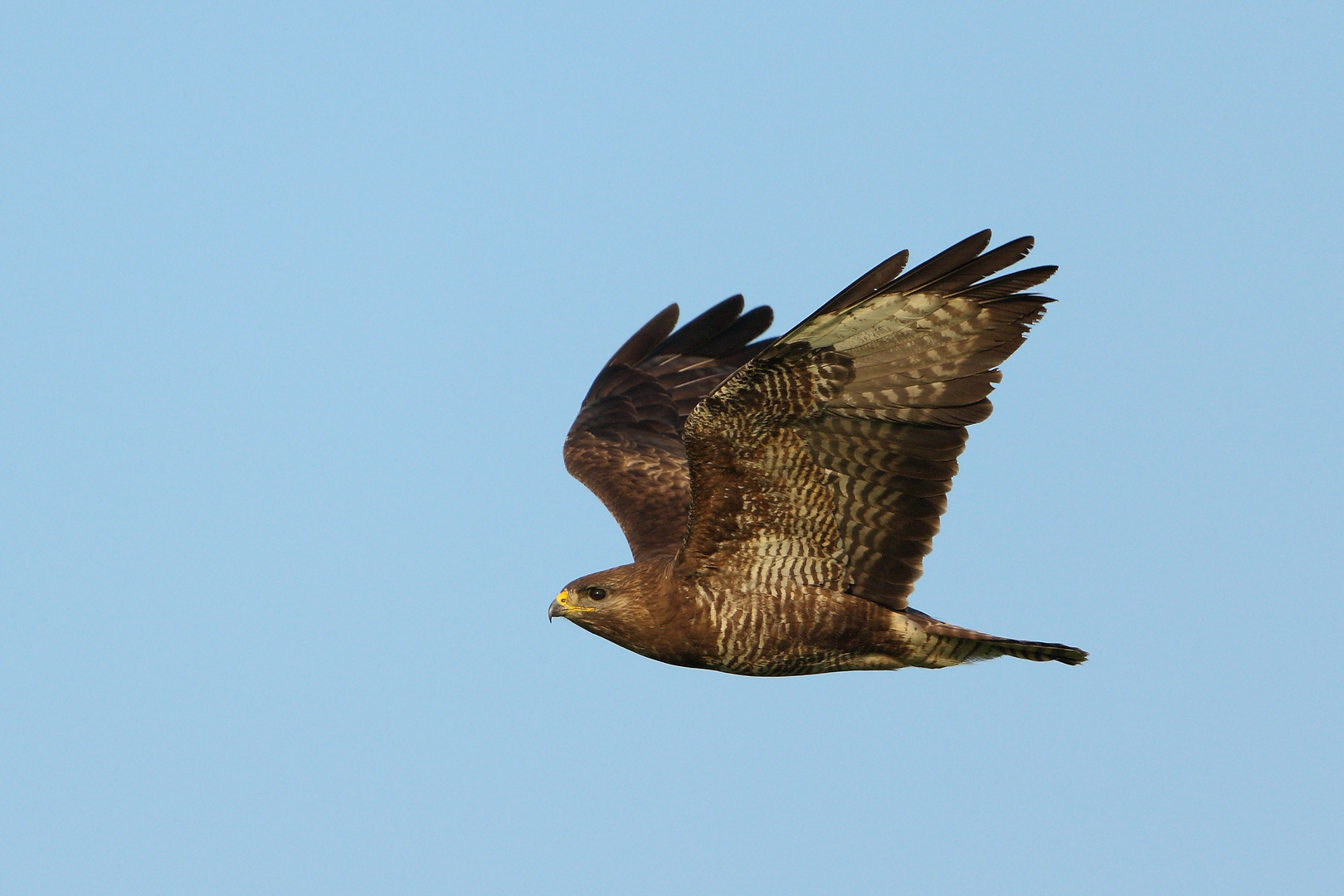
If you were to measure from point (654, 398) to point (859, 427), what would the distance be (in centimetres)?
419

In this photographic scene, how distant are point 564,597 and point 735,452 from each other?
4.78ft

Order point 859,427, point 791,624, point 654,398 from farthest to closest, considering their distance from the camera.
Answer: point 654,398 < point 791,624 < point 859,427

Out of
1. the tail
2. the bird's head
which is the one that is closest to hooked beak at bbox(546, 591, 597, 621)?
the bird's head

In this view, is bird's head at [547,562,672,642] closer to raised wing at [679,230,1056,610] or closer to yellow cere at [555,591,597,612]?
yellow cere at [555,591,597,612]

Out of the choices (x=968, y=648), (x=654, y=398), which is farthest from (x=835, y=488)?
(x=654, y=398)

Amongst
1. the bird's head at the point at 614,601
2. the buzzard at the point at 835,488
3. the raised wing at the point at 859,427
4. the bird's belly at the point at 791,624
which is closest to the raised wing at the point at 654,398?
the buzzard at the point at 835,488

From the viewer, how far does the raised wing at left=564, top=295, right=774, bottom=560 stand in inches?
444

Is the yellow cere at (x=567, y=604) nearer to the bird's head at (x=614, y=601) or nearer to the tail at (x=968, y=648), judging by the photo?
the bird's head at (x=614, y=601)

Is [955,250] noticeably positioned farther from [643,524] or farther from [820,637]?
[643,524]

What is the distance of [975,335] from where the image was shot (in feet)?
25.7

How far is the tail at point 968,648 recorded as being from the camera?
28.5 feet

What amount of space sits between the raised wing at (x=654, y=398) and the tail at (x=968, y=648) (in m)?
2.52

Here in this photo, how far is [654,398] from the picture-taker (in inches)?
482

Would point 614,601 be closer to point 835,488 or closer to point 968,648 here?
point 835,488
